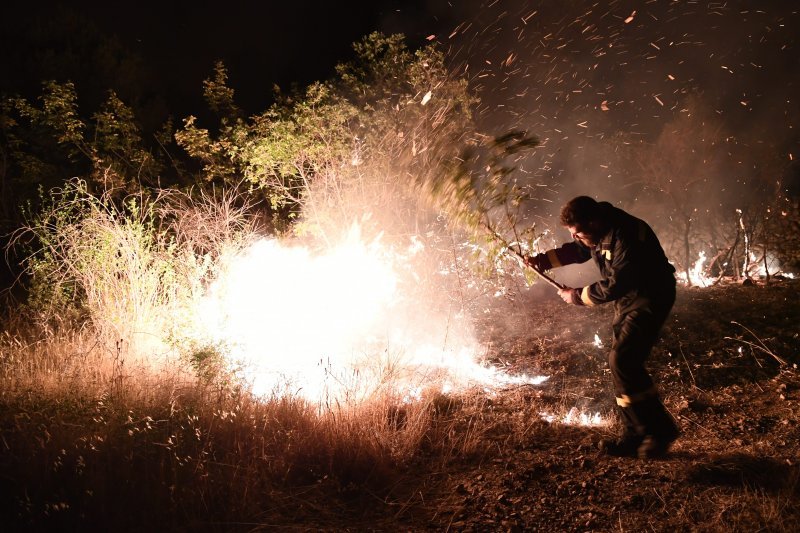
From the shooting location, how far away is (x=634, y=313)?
11.4 ft

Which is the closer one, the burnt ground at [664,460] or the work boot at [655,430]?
the burnt ground at [664,460]

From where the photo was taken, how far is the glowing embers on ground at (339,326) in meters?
5.20

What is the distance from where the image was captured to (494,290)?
352 inches

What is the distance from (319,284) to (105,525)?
16.8 ft

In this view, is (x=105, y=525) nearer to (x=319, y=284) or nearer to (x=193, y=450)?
(x=193, y=450)

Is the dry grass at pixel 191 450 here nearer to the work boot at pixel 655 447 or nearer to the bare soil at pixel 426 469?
the bare soil at pixel 426 469

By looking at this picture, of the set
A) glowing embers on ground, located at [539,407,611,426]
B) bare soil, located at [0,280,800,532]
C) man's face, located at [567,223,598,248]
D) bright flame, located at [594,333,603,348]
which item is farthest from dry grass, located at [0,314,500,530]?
bright flame, located at [594,333,603,348]

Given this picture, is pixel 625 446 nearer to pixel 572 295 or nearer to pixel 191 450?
pixel 572 295

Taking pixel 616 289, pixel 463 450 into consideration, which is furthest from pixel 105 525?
pixel 616 289

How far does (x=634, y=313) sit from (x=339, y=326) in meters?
4.88

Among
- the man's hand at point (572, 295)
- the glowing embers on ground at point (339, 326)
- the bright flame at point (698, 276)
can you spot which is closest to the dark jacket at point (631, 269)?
the man's hand at point (572, 295)

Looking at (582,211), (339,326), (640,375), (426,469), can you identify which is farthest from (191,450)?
(339,326)

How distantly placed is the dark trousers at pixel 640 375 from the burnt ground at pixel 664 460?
25cm

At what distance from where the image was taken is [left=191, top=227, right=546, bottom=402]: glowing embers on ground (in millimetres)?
5203
